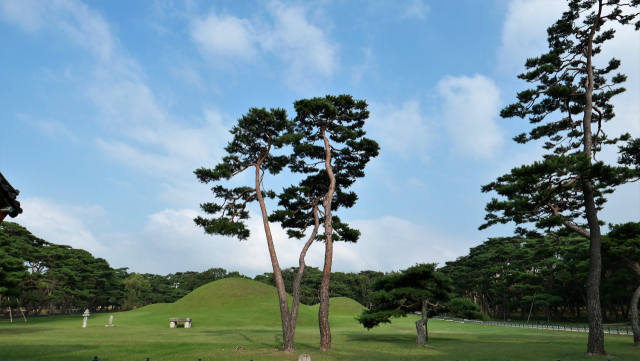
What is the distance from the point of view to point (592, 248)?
18844 mm

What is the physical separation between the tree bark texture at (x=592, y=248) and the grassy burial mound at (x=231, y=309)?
104 feet

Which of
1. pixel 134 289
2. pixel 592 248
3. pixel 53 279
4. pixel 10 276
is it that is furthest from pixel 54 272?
pixel 592 248

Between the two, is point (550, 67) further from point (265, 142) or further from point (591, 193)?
point (265, 142)

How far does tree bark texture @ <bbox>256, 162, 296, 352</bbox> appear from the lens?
19.7m

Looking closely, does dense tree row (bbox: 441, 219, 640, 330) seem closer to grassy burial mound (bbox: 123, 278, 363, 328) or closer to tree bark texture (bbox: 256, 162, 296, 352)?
tree bark texture (bbox: 256, 162, 296, 352)

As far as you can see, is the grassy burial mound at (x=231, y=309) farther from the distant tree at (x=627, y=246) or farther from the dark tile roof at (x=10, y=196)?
the dark tile roof at (x=10, y=196)

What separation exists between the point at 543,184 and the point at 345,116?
1214 cm

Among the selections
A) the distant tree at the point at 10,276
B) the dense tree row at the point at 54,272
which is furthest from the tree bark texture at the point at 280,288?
the dense tree row at the point at 54,272

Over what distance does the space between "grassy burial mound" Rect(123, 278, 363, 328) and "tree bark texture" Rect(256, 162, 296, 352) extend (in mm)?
23035

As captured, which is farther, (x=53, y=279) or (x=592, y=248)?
(x=53, y=279)

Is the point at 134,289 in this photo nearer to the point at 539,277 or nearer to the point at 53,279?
the point at 53,279

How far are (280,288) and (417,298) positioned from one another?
9.00m

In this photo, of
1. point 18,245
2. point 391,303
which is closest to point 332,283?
point 18,245

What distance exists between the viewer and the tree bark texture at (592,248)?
56.2ft
